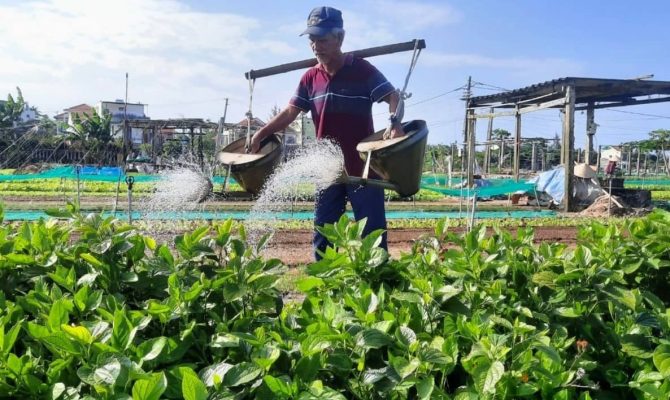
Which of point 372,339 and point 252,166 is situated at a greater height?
point 252,166

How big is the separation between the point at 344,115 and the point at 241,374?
242cm

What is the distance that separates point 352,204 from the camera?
136 inches

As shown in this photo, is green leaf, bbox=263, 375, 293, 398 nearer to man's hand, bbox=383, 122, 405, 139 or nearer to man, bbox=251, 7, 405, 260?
man's hand, bbox=383, 122, 405, 139

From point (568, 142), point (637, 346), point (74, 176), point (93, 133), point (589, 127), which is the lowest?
point (637, 346)

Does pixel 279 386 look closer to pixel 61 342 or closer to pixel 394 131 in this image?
pixel 61 342

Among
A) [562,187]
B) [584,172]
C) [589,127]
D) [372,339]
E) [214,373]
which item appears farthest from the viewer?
[589,127]

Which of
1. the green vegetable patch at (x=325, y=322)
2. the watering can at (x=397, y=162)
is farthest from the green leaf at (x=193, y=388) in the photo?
the watering can at (x=397, y=162)

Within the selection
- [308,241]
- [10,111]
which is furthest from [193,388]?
[10,111]

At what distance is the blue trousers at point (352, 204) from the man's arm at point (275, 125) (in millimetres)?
433

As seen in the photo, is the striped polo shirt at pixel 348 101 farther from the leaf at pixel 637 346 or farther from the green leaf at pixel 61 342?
the green leaf at pixel 61 342

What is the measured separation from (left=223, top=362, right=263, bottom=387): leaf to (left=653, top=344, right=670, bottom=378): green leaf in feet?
2.97

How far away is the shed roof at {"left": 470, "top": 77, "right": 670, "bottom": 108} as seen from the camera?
1419cm

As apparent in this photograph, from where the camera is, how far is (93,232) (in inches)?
71.6

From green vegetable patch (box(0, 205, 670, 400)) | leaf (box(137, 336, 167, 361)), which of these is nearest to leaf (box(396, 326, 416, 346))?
green vegetable patch (box(0, 205, 670, 400))
